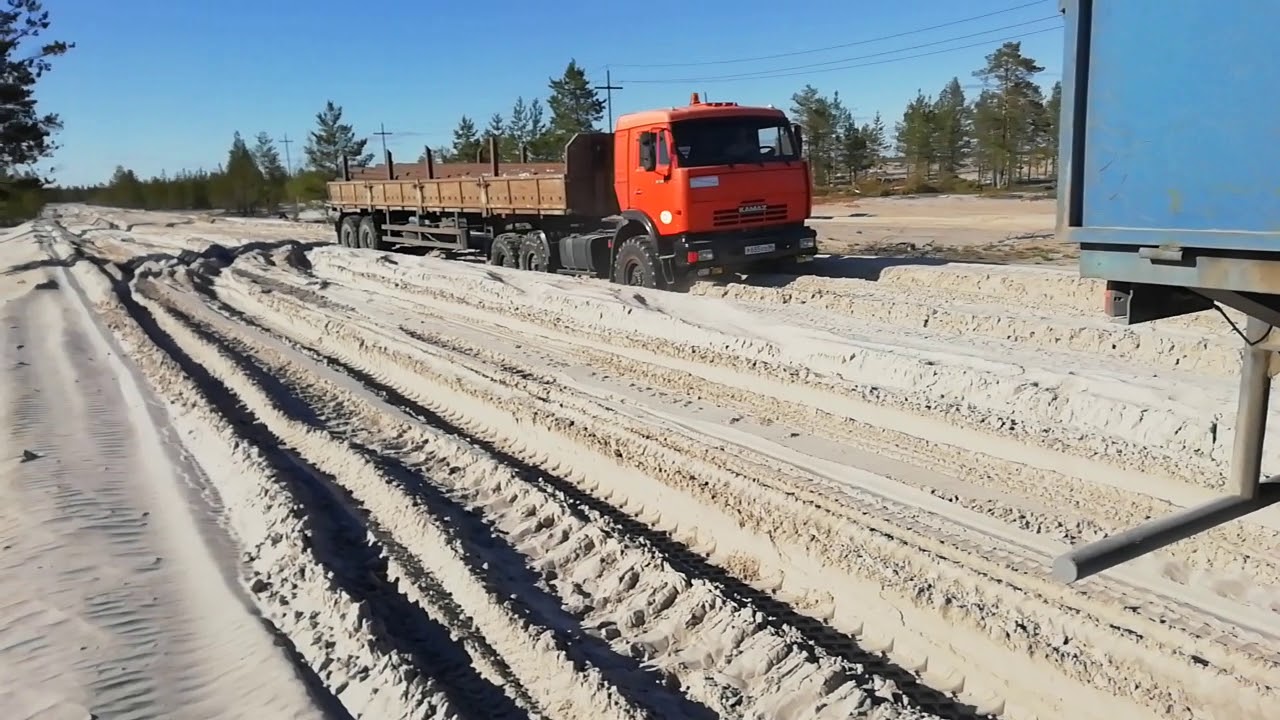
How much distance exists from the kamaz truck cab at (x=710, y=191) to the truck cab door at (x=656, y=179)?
0.01m

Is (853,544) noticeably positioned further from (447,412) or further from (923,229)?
(923,229)

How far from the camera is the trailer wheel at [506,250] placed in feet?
55.1

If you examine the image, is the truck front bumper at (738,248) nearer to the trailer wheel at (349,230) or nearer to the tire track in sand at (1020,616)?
the tire track in sand at (1020,616)

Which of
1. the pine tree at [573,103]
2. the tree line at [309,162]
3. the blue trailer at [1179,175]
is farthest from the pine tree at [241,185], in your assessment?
the blue trailer at [1179,175]

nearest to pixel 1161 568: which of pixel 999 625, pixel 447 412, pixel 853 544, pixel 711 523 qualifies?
pixel 999 625

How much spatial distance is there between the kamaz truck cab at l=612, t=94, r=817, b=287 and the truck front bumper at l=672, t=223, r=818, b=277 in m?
0.01

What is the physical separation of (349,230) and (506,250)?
9.61 m

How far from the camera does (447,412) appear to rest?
25.3 feet

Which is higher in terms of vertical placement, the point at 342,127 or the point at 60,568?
the point at 342,127

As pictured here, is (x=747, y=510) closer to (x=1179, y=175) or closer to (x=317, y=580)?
(x=317, y=580)

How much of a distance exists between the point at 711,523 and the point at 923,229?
21.1 meters

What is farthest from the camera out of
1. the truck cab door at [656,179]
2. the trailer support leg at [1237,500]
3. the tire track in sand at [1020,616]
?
the truck cab door at [656,179]

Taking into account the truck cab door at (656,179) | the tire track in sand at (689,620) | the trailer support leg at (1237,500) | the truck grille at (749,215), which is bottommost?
the tire track in sand at (689,620)

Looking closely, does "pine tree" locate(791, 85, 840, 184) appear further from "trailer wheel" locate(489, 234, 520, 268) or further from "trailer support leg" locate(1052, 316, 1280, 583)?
"trailer support leg" locate(1052, 316, 1280, 583)
